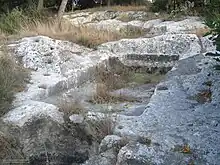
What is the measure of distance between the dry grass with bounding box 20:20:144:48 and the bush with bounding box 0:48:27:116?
195 centimetres

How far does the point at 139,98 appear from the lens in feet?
21.4

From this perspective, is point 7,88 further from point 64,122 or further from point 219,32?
point 219,32

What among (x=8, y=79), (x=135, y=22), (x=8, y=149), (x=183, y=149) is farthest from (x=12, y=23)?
(x=183, y=149)

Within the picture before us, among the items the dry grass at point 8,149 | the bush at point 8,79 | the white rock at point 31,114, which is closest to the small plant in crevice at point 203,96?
the white rock at point 31,114

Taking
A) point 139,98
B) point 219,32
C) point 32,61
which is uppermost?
point 219,32

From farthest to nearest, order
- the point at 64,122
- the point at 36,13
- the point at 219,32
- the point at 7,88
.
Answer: the point at 36,13
the point at 7,88
the point at 64,122
the point at 219,32

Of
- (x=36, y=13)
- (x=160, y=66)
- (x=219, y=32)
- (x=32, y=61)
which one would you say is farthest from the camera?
(x=36, y=13)

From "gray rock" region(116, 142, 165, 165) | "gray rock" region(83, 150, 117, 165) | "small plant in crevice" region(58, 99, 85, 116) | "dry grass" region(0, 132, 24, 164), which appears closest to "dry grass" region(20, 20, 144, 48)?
"small plant in crevice" region(58, 99, 85, 116)

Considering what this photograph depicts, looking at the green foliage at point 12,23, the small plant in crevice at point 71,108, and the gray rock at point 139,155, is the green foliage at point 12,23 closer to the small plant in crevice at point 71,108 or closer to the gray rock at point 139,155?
the small plant in crevice at point 71,108

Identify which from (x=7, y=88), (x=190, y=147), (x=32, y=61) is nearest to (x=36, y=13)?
(x=32, y=61)

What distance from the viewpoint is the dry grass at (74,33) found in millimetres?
9070

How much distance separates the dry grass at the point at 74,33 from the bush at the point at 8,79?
6.41ft

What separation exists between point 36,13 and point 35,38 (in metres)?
4.57

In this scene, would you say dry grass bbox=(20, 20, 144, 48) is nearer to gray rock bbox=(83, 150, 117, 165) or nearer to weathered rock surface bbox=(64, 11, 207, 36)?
weathered rock surface bbox=(64, 11, 207, 36)
